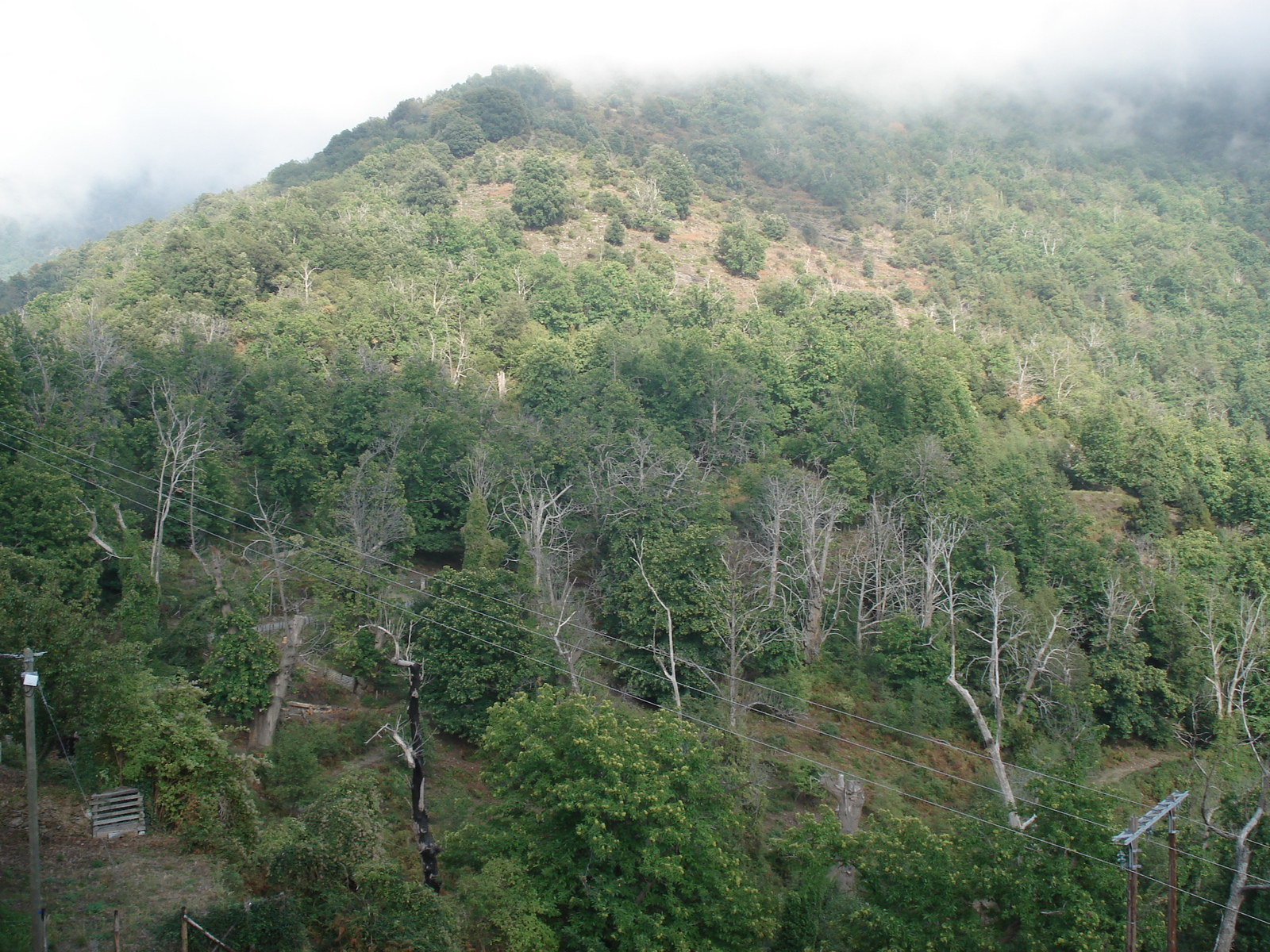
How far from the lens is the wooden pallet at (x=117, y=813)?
1909 centimetres

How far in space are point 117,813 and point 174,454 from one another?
53.1ft

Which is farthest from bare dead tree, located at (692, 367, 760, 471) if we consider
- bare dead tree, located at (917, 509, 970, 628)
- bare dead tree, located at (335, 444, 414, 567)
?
bare dead tree, located at (335, 444, 414, 567)

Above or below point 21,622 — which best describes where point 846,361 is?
below

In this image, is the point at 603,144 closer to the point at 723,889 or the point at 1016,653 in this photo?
the point at 1016,653

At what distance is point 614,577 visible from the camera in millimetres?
34906

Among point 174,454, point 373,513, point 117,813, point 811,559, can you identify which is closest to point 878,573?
point 811,559

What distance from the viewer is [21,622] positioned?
17844mm

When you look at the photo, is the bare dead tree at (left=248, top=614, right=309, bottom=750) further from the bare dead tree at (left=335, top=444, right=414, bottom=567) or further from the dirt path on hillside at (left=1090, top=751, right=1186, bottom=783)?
the dirt path on hillside at (left=1090, top=751, right=1186, bottom=783)

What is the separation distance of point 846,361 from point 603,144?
213 feet

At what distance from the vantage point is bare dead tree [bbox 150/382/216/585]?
98.2 feet

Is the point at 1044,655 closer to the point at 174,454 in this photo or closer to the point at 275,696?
the point at 275,696

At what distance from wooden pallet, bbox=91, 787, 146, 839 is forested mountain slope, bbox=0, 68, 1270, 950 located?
1.69 ft

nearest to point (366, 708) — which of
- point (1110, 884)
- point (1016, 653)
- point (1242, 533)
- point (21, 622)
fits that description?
point (21, 622)

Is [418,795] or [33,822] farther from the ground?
[33,822]
